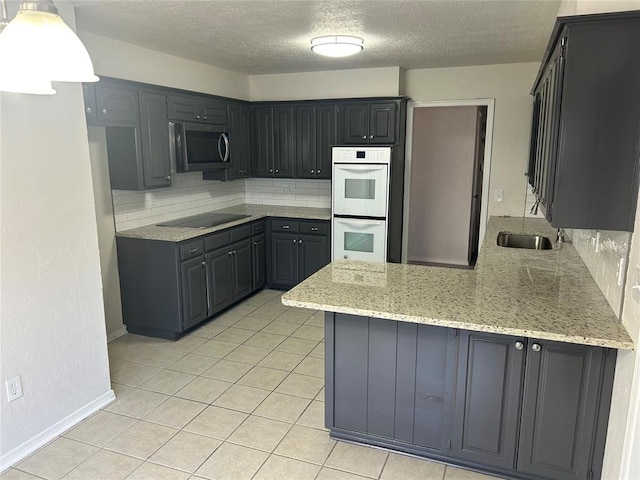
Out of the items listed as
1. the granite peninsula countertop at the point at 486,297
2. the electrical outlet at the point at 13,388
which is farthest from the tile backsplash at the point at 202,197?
the granite peninsula countertop at the point at 486,297

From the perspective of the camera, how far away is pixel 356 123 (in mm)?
4988

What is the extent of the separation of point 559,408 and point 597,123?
1.25 metres

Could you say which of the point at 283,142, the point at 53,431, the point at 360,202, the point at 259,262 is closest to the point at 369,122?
the point at 360,202

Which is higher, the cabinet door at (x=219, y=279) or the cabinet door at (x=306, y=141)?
the cabinet door at (x=306, y=141)

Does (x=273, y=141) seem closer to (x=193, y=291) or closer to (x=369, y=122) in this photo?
(x=369, y=122)

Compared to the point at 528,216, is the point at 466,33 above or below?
above

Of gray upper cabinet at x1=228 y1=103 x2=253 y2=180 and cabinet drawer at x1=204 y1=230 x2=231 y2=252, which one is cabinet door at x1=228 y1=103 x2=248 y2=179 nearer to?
gray upper cabinet at x1=228 y1=103 x2=253 y2=180

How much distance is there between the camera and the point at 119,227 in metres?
3.98

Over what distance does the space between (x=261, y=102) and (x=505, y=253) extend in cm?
331

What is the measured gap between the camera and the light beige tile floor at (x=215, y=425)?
2.36 m

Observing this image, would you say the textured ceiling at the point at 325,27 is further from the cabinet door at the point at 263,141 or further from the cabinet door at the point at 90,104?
the cabinet door at the point at 263,141

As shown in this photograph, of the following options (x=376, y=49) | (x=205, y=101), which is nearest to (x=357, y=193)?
(x=376, y=49)

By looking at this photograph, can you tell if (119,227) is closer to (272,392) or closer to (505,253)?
(272,392)

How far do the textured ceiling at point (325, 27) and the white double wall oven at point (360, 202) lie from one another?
964mm
